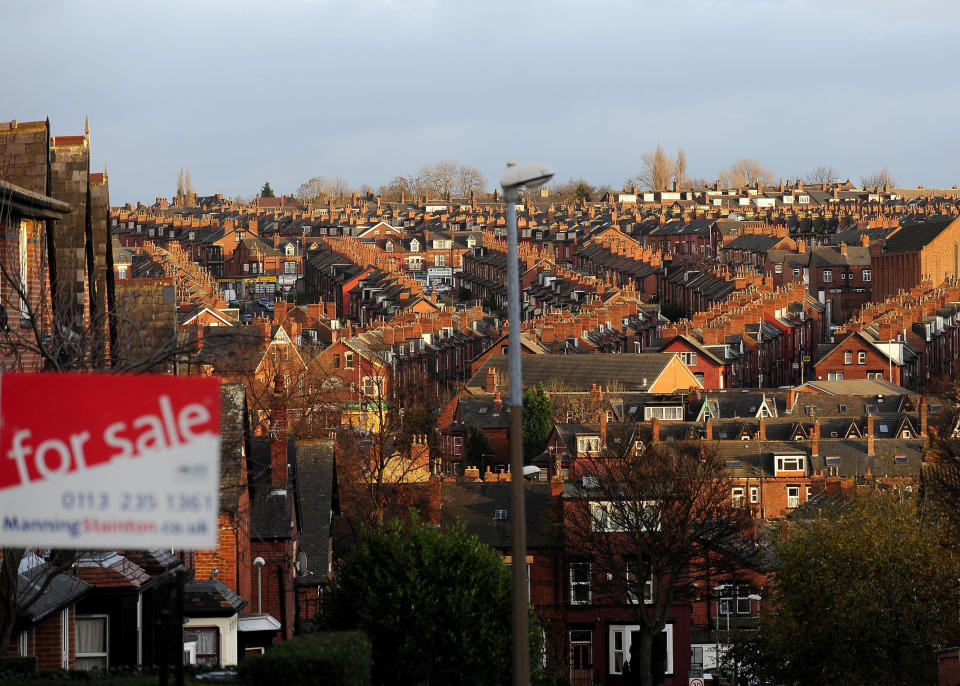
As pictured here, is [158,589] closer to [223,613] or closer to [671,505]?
[223,613]

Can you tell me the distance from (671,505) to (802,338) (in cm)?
9904

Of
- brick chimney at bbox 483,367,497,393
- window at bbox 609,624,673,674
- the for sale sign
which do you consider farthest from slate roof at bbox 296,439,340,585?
brick chimney at bbox 483,367,497,393

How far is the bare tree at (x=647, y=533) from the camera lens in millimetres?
54562

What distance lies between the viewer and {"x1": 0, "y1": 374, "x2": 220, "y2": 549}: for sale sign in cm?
1143

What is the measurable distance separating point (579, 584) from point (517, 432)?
4174 centimetres

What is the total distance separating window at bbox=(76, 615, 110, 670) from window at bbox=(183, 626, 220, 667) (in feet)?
10.9

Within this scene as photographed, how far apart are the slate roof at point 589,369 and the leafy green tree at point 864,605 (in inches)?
3159

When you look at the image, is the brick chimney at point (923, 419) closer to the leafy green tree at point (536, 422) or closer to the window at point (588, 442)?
the window at point (588, 442)

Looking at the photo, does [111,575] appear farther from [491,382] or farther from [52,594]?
[491,382]

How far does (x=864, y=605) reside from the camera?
40750 mm

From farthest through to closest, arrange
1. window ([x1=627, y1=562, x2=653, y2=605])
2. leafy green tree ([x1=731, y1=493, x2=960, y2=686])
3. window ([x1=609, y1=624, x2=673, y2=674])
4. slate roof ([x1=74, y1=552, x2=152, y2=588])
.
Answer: window ([x1=609, y1=624, x2=673, y2=674]) < window ([x1=627, y1=562, x2=653, y2=605]) < leafy green tree ([x1=731, y1=493, x2=960, y2=686]) < slate roof ([x1=74, y1=552, x2=152, y2=588])

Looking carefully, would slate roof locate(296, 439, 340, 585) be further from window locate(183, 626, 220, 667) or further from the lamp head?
the lamp head

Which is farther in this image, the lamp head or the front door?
the front door

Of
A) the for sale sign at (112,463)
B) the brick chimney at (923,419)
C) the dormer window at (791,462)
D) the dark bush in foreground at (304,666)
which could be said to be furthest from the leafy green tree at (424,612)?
the brick chimney at (923,419)
